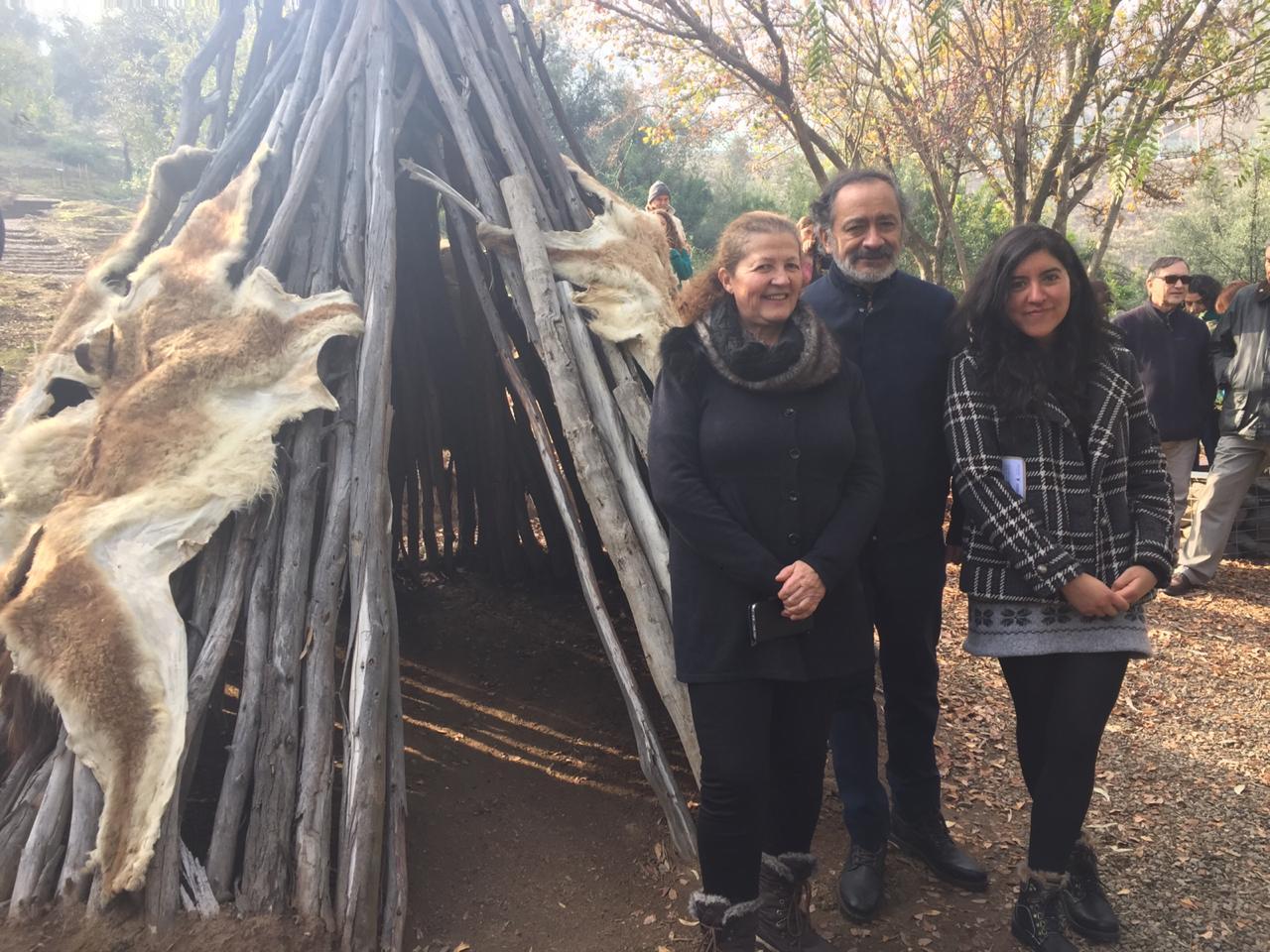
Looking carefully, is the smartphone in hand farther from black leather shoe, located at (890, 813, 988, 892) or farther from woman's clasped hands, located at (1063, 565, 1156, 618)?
black leather shoe, located at (890, 813, 988, 892)

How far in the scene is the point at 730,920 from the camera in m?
2.21

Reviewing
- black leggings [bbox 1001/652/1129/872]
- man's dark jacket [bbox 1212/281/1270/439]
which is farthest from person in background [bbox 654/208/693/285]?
black leggings [bbox 1001/652/1129/872]

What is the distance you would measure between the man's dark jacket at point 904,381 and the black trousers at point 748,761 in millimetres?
→ 604

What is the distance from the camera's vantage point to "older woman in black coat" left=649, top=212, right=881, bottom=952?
6.98 feet

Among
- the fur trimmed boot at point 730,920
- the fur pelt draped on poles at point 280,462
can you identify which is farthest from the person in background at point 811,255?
the fur trimmed boot at point 730,920

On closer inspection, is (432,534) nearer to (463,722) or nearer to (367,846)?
(463,722)

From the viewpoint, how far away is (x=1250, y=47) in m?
6.70

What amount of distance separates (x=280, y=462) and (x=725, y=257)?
1.58m

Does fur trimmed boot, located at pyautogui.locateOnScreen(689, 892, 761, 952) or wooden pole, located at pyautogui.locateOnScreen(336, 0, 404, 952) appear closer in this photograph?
fur trimmed boot, located at pyautogui.locateOnScreen(689, 892, 761, 952)

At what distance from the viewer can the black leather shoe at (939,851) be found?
2.78 metres

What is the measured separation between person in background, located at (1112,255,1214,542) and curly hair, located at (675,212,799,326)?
431 cm

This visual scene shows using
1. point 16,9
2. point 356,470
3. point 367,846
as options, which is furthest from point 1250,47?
point 16,9

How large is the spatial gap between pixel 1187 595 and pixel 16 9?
35.3 m

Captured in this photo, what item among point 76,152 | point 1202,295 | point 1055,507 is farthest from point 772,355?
point 76,152
